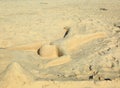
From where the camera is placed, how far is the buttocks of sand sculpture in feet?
13.3

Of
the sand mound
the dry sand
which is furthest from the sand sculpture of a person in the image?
the sand mound

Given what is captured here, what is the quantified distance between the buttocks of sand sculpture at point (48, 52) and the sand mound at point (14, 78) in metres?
1.35

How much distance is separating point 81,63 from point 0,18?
351cm

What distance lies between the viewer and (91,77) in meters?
3.00

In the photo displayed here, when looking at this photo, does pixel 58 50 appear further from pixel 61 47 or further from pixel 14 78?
pixel 14 78

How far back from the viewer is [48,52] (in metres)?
4.05

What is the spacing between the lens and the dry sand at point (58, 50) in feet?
8.86

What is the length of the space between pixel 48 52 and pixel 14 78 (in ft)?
5.00

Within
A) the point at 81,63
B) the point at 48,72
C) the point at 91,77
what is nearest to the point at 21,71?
the point at 48,72

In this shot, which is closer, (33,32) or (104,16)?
(33,32)

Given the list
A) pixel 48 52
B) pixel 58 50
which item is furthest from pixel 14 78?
pixel 58 50

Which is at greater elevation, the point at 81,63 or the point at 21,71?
the point at 21,71

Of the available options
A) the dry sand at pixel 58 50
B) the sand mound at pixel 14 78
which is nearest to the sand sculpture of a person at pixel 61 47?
the dry sand at pixel 58 50

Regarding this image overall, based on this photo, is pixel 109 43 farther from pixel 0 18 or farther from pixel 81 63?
pixel 0 18
